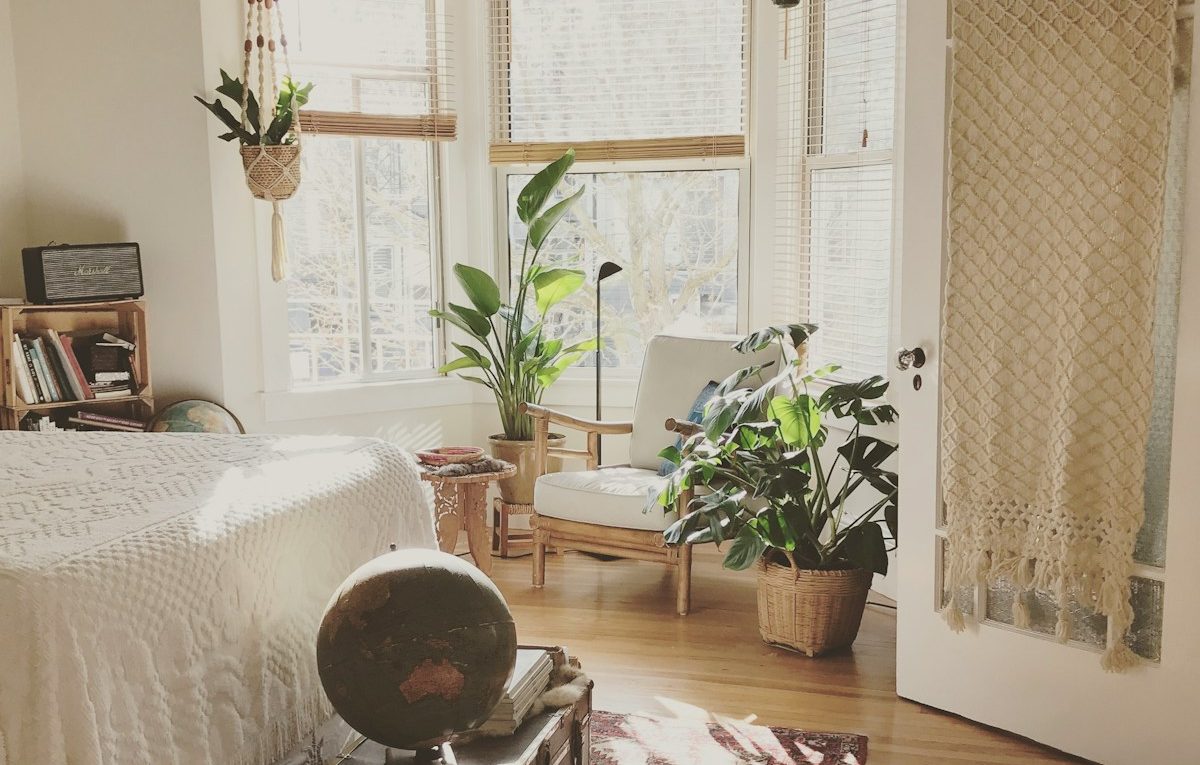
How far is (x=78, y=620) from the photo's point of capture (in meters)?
1.58

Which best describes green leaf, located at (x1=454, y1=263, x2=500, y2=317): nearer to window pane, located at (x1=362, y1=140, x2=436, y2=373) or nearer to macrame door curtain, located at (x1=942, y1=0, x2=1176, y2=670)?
window pane, located at (x1=362, y1=140, x2=436, y2=373)

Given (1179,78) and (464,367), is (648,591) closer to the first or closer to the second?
(464,367)

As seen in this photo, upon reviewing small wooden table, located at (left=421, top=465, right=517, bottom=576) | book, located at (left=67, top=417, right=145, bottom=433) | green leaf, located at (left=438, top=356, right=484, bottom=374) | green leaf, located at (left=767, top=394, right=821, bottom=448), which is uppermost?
green leaf, located at (left=438, top=356, right=484, bottom=374)

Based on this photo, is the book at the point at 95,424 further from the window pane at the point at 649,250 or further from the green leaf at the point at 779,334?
the green leaf at the point at 779,334

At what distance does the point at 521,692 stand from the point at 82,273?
2.67 meters

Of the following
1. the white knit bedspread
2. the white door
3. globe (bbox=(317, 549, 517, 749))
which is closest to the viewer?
the white knit bedspread

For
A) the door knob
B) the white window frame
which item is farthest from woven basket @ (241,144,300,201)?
the door knob

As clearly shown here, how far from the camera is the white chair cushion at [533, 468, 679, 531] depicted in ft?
12.4

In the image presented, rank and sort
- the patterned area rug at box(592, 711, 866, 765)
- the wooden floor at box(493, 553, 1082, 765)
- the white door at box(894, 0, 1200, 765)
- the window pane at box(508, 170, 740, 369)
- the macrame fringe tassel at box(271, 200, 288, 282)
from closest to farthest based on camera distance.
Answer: the white door at box(894, 0, 1200, 765) → the patterned area rug at box(592, 711, 866, 765) → the wooden floor at box(493, 553, 1082, 765) → the macrame fringe tassel at box(271, 200, 288, 282) → the window pane at box(508, 170, 740, 369)

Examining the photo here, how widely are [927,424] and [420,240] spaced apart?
2507mm

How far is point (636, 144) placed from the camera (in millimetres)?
4648

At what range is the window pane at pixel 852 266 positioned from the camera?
3.84 meters

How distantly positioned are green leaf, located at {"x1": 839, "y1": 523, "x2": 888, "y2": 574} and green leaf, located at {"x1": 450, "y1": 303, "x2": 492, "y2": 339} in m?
1.73

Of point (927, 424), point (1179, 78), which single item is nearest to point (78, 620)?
point (927, 424)
